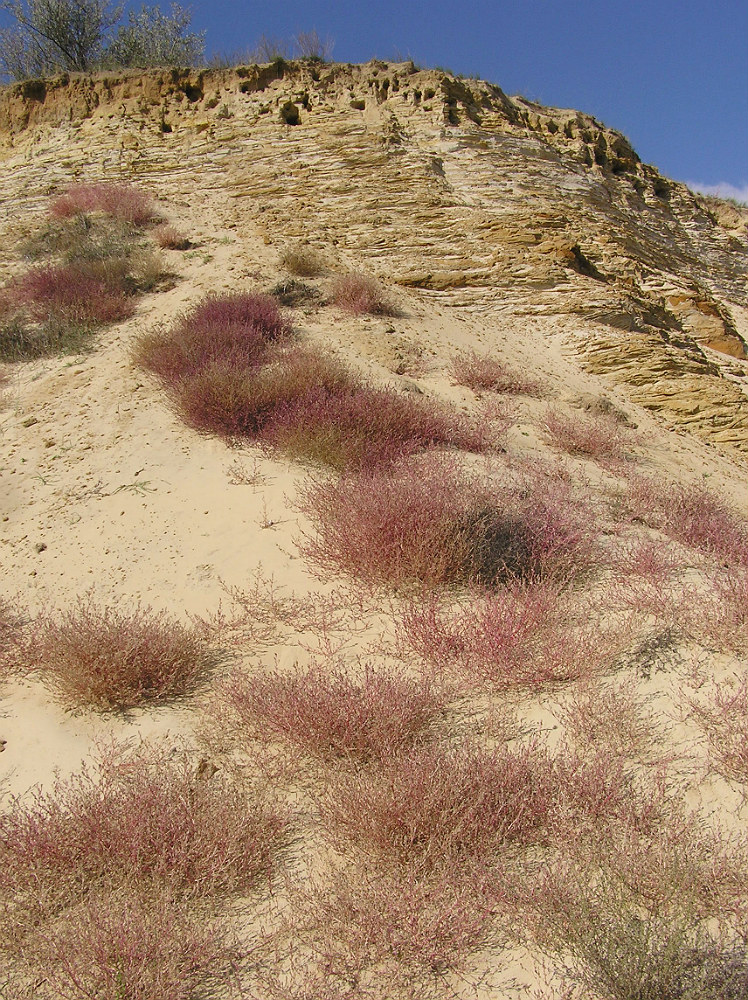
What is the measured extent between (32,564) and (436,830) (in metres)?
3.80

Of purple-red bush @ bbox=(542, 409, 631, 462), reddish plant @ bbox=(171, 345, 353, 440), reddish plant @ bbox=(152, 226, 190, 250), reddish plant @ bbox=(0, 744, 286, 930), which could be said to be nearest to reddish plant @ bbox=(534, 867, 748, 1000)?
reddish plant @ bbox=(0, 744, 286, 930)

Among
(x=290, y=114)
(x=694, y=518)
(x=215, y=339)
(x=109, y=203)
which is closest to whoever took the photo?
(x=694, y=518)

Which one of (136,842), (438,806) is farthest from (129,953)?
(438,806)

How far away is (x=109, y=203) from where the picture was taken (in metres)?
11.9

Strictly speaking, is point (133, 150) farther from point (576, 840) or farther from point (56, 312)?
point (576, 840)

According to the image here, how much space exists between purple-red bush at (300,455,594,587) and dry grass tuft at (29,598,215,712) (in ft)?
3.83

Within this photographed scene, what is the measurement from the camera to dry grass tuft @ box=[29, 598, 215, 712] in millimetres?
3432

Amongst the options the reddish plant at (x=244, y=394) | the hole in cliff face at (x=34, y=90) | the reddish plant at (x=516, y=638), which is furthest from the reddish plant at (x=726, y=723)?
the hole in cliff face at (x=34, y=90)

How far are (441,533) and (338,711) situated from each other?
1.49 meters

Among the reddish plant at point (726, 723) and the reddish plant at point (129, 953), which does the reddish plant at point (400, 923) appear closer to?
the reddish plant at point (129, 953)

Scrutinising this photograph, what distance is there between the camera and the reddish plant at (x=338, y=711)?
2.95m

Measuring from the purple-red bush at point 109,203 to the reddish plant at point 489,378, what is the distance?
7030mm

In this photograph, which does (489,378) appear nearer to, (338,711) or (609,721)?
(609,721)

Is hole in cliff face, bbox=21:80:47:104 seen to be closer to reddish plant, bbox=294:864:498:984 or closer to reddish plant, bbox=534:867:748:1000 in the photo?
reddish plant, bbox=294:864:498:984
